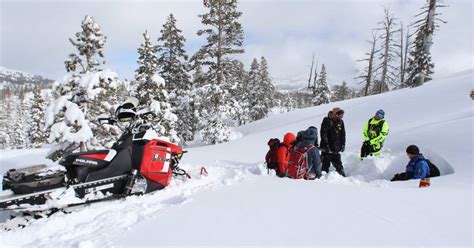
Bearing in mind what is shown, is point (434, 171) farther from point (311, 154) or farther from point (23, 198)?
point (23, 198)

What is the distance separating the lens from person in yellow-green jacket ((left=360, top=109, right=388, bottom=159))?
27.8 feet

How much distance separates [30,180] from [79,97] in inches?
447

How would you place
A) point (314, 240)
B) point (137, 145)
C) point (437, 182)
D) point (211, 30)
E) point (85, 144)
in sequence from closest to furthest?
point (314, 240), point (137, 145), point (437, 182), point (85, 144), point (211, 30)

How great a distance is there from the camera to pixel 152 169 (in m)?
5.47

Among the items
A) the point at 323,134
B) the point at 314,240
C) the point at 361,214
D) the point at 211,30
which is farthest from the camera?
the point at 211,30

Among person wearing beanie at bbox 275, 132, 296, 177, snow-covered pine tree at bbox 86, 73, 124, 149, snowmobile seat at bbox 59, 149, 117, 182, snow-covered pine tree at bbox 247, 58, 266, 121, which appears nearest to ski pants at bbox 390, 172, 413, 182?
person wearing beanie at bbox 275, 132, 296, 177

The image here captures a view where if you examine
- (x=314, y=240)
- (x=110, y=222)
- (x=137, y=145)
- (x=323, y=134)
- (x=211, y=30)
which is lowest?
(x=110, y=222)

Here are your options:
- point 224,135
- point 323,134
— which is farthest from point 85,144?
point 323,134

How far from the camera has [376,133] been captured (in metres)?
8.52

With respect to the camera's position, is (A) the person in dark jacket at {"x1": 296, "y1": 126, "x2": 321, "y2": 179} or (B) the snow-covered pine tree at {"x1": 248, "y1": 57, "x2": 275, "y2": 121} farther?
(B) the snow-covered pine tree at {"x1": 248, "y1": 57, "x2": 275, "y2": 121}

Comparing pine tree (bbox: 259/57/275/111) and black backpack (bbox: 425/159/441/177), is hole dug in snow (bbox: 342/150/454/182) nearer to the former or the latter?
black backpack (bbox: 425/159/441/177)

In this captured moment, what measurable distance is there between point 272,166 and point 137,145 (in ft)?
12.7

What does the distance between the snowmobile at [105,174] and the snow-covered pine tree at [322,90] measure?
4053cm

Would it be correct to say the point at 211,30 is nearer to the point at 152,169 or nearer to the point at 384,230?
the point at 152,169
